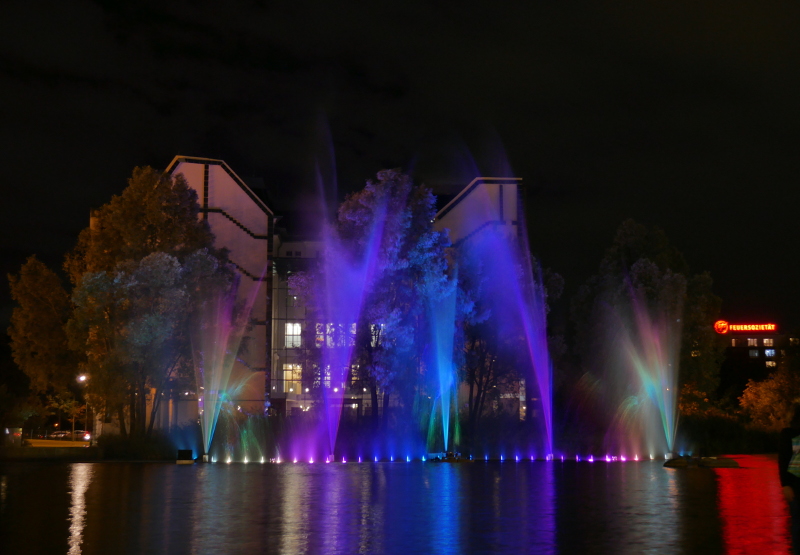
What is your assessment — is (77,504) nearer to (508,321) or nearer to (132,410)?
(132,410)

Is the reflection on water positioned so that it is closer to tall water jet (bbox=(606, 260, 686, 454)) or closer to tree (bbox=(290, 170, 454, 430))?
tree (bbox=(290, 170, 454, 430))

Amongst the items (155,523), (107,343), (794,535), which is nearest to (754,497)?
(794,535)

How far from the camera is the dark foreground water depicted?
13547mm

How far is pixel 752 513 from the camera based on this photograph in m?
17.6

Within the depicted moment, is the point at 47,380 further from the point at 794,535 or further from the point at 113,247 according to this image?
the point at 794,535

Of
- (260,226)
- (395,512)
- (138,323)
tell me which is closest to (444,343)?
(138,323)

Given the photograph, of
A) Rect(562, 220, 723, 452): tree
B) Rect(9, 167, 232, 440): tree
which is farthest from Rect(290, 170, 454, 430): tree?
Rect(562, 220, 723, 452): tree

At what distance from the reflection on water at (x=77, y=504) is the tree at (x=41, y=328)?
67.3 feet

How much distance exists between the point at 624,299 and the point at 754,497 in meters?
34.7

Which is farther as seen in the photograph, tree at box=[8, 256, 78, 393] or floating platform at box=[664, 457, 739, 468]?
tree at box=[8, 256, 78, 393]

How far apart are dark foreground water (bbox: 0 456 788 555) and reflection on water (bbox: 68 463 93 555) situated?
0.14 feet

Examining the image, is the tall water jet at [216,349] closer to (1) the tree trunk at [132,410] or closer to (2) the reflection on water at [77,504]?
(1) the tree trunk at [132,410]

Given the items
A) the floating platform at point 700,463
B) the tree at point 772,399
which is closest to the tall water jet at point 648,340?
the tree at point 772,399

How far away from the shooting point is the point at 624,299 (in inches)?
2168
